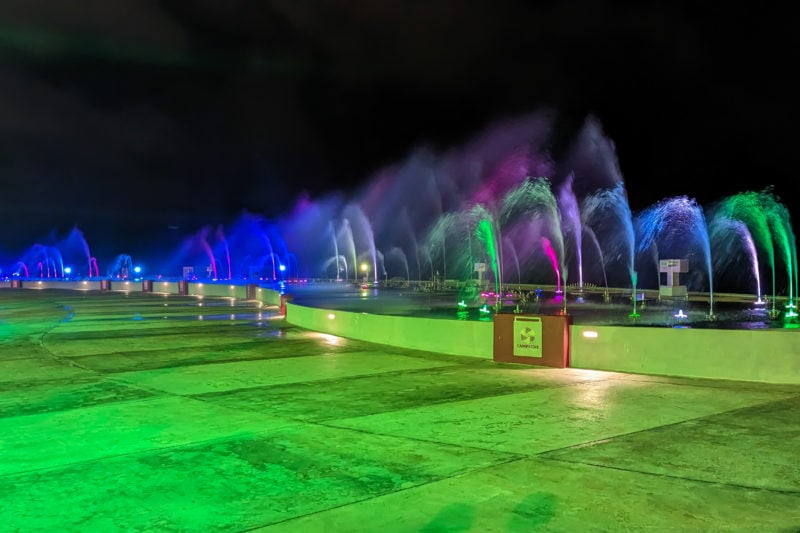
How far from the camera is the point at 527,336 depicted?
1298 cm

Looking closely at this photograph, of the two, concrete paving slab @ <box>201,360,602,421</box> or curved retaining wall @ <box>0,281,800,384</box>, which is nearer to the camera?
concrete paving slab @ <box>201,360,602,421</box>

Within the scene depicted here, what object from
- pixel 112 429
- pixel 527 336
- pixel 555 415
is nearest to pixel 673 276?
pixel 527 336

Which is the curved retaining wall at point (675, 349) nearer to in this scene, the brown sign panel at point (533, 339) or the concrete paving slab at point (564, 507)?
the brown sign panel at point (533, 339)

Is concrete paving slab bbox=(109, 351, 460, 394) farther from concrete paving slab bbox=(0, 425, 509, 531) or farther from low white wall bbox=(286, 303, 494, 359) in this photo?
concrete paving slab bbox=(0, 425, 509, 531)

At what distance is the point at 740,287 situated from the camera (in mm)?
71438

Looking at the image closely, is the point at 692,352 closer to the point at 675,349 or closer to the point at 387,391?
the point at 675,349

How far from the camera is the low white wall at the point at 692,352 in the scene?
10703mm

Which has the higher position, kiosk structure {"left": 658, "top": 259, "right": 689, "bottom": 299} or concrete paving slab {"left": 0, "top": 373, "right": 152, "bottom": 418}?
kiosk structure {"left": 658, "top": 259, "right": 689, "bottom": 299}

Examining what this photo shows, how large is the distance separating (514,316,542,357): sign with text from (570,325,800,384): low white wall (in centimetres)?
64

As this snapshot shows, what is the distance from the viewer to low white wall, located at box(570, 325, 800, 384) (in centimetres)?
1070

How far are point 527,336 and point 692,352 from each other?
3.05 m

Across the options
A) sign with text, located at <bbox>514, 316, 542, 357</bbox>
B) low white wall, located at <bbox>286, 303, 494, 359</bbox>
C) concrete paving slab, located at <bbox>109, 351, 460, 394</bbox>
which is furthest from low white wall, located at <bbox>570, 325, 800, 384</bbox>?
concrete paving slab, located at <bbox>109, 351, 460, 394</bbox>

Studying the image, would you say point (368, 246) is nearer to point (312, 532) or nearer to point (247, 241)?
point (247, 241)

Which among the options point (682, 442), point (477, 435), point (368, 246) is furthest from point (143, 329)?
point (368, 246)
